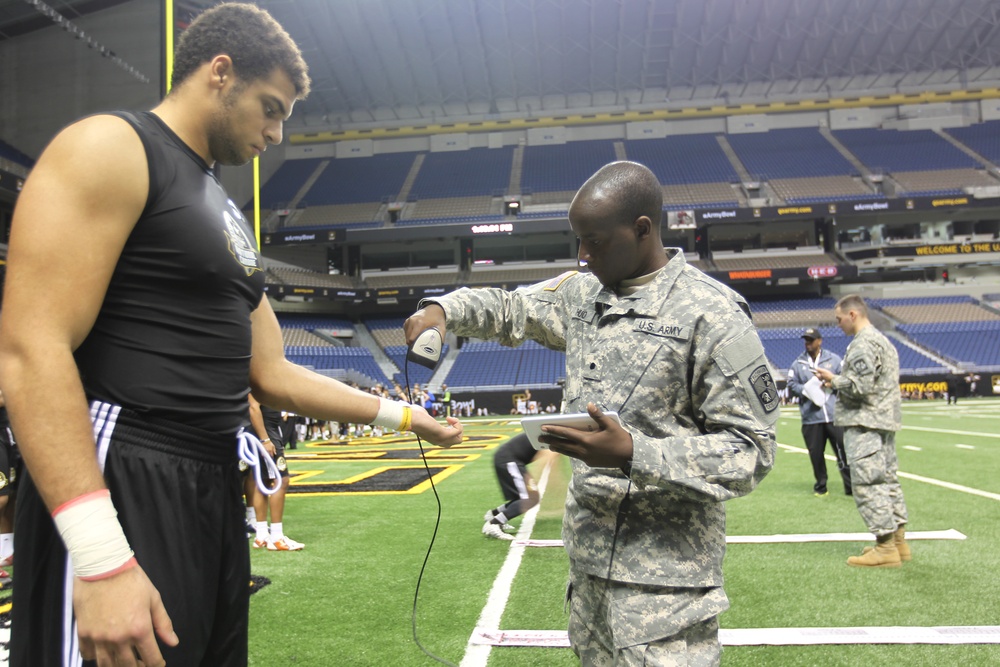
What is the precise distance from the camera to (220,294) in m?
1.57

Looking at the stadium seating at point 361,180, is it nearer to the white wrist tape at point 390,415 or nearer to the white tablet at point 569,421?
the white wrist tape at point 390,415

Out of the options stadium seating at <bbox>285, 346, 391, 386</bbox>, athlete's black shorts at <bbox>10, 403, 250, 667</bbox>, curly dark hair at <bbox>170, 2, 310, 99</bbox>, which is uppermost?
stadium seating at <bbox>285, 346, 391, 386</bbox>

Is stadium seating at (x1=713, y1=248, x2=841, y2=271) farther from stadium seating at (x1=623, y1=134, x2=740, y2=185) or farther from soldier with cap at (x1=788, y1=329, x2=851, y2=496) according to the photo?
soldier with cap at (x1=788, y1=329, x2=851, y2=496)

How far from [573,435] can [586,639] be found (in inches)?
31.9

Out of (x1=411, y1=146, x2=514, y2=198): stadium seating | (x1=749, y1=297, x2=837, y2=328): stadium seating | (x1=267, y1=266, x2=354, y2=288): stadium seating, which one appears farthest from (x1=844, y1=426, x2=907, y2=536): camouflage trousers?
(x1=411, y1=146, x2=514, y2=198): stadium seating

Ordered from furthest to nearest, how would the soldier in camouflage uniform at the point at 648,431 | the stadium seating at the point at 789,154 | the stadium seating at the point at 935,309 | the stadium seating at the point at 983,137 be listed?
the stadium seating at the point at 789,154 < the stadium seating at the point at 983,137 < the stadium seating at the point at 935,309 < the soldier in camouflage uniform at the point at 648,431

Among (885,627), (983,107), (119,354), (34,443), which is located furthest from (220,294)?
(983,107)

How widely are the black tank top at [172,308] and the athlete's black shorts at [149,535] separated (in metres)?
0.06

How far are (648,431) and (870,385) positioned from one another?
4.62m

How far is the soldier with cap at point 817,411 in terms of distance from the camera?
8578 millimetres

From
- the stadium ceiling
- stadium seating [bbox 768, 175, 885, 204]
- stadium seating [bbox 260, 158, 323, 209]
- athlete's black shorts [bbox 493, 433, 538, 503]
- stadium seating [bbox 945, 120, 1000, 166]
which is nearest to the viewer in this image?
athlete's black shorts [bbox 493, 433, 538, 503]

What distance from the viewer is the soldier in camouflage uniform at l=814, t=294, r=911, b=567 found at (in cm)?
537

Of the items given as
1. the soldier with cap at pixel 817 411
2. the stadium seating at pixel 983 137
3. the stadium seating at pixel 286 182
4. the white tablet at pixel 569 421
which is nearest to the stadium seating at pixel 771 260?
the stadium seating at pixel 983 137

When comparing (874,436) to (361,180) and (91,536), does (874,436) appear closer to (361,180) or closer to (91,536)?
(91,536)
